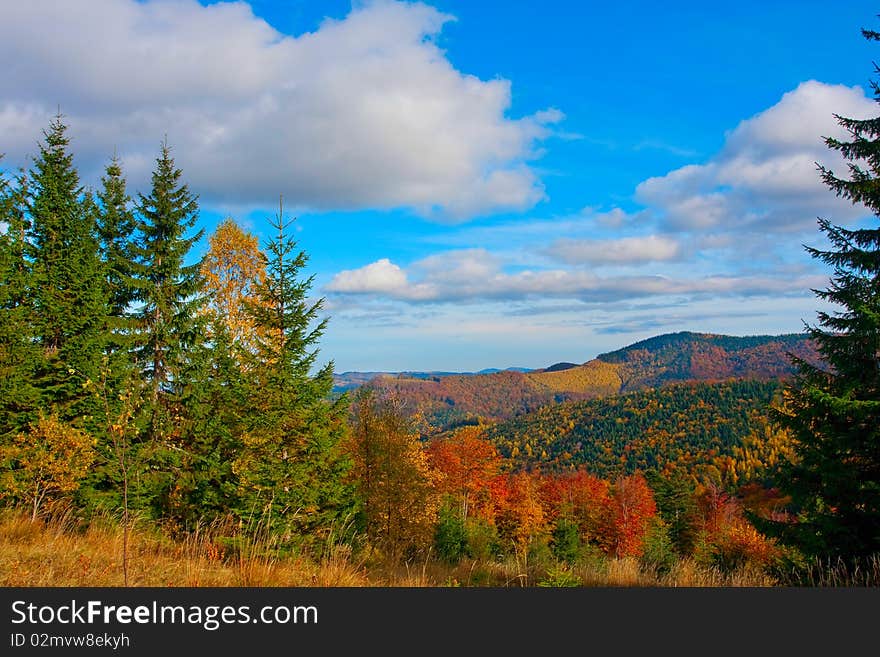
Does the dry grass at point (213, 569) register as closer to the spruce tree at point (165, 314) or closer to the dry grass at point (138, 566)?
the dry grass at point (138, 566)

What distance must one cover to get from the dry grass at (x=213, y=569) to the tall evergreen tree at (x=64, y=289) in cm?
718

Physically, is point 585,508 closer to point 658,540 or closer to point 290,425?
point 658,540

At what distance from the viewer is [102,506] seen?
549 inches

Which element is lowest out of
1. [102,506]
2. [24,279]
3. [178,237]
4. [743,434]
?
[743,434]

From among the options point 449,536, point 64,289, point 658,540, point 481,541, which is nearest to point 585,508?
point 658,540

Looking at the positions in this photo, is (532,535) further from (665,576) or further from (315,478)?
(665,576)

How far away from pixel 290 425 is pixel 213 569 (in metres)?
7.68

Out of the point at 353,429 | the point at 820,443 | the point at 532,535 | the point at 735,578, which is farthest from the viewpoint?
the point at 532,535

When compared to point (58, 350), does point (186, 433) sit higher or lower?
lower

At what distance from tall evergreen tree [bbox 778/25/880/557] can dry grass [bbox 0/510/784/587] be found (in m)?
3.69

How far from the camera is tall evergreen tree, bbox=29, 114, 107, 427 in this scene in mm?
15195

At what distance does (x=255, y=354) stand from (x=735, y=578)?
12.4m

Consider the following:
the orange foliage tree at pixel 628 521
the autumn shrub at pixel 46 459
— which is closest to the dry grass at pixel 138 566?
the autumn shrub at pixel 46 459

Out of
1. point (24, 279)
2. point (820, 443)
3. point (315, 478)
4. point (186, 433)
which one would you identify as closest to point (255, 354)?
point (315, 478)
